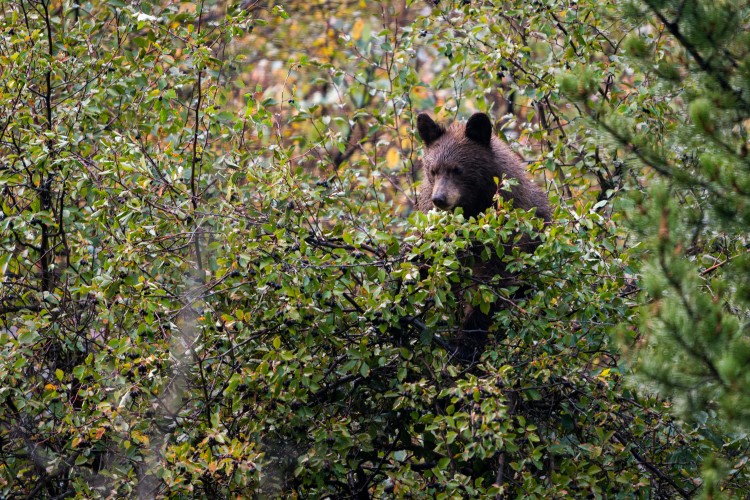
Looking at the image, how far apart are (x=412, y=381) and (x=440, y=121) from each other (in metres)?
3.04

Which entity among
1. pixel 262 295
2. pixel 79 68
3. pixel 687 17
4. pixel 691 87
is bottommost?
pixel 262 295

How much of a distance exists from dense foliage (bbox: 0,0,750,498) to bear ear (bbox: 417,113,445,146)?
139cm

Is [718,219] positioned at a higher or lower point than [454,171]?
higher

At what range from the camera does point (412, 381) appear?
15.3ft

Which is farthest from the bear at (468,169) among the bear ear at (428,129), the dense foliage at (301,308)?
the dense foliage at (301,308)

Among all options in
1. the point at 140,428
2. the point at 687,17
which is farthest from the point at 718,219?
the point at 140,428

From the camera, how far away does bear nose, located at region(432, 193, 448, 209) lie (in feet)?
20.6

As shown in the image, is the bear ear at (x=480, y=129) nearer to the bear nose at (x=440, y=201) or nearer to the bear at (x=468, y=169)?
the bear at (x=468, y=169)

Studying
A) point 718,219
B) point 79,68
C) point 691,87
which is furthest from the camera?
point 79,68

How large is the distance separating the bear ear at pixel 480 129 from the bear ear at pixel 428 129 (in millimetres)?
265

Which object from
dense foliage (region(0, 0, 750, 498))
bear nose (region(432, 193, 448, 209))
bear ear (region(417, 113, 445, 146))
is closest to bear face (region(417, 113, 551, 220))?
bear ear (region(417, 113, 445, 146))

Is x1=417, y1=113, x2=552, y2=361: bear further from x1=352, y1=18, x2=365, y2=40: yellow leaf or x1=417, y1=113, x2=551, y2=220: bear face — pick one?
x1=352, y1=18, x2=365, y2=40: yellow leaf

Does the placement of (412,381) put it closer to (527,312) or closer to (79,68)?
(527,312)

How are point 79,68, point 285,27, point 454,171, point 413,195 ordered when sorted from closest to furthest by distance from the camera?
1. point 79,68
2. point 454,171
3. point 413,195
4. point 285,27
